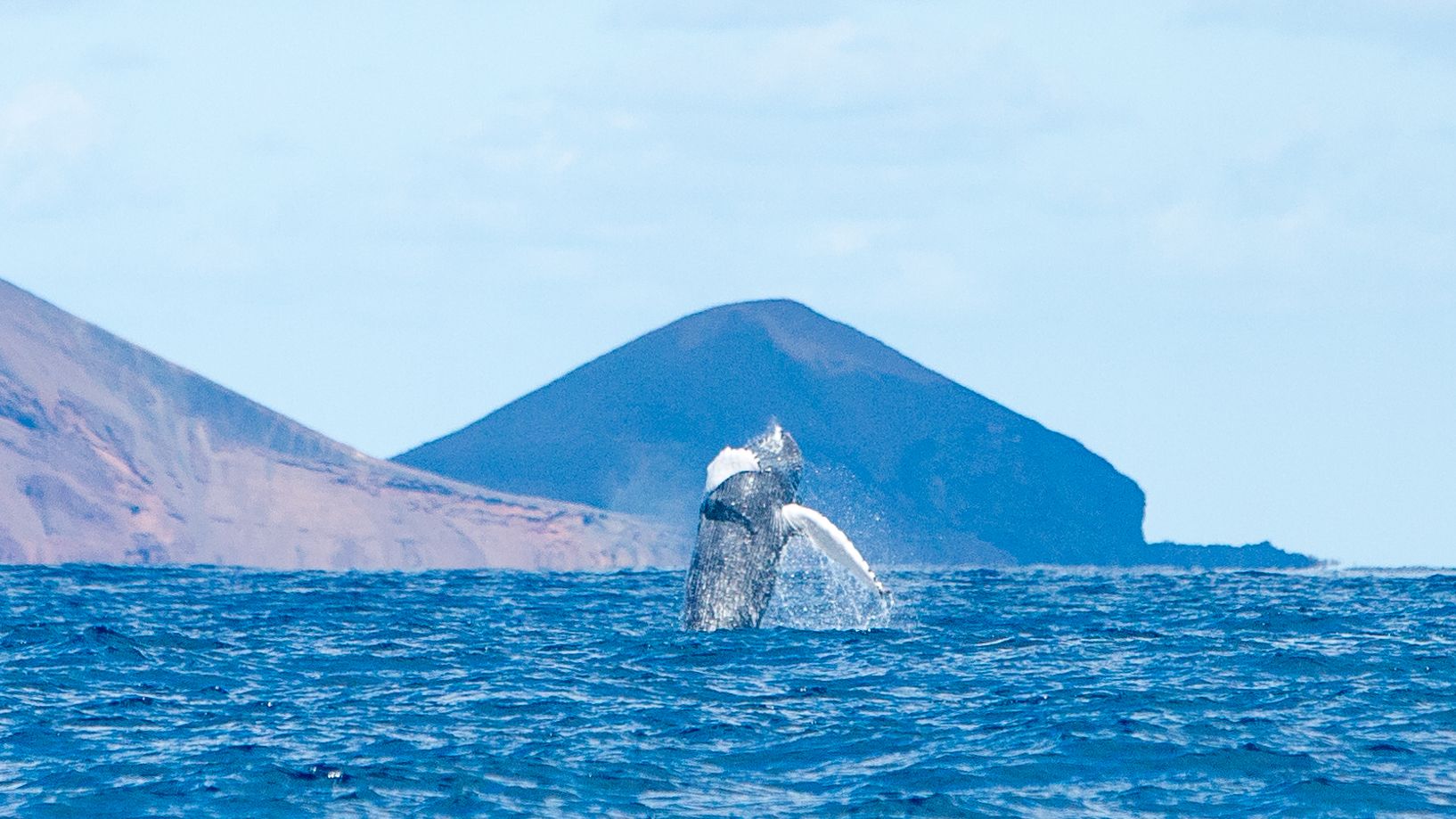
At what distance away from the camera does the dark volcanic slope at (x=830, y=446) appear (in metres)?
138

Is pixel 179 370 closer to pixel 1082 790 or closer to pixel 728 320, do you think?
pixel 728 320

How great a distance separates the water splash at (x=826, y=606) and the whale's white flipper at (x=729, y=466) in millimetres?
1090

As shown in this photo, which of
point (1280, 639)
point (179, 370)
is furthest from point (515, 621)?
point (179, 370)

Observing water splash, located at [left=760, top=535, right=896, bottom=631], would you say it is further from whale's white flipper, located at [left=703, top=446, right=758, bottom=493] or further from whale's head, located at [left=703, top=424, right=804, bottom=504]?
whale's white flipper, located at [left=703, top=446, right=758, bottom=493]

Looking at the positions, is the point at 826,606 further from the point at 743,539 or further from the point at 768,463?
the point at 743,539

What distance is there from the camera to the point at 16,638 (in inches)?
939

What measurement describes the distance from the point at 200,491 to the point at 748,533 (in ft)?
309

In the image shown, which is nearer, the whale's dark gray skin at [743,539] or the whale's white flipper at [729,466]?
the whale's dark gray skin at [743,539]

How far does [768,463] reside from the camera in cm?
2272

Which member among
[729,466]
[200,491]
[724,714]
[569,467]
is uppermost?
[569,467]

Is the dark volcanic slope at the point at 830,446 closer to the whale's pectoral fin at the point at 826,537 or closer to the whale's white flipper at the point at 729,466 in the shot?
the whale's white flipper at the point at 729,466

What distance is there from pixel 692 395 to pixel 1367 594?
4546 inches

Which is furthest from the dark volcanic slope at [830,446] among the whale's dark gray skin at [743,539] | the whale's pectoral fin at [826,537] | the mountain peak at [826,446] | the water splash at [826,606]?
the whale's pectoral fin at [826,537]

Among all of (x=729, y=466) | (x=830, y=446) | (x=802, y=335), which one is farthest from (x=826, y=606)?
(x=802, y=335)
